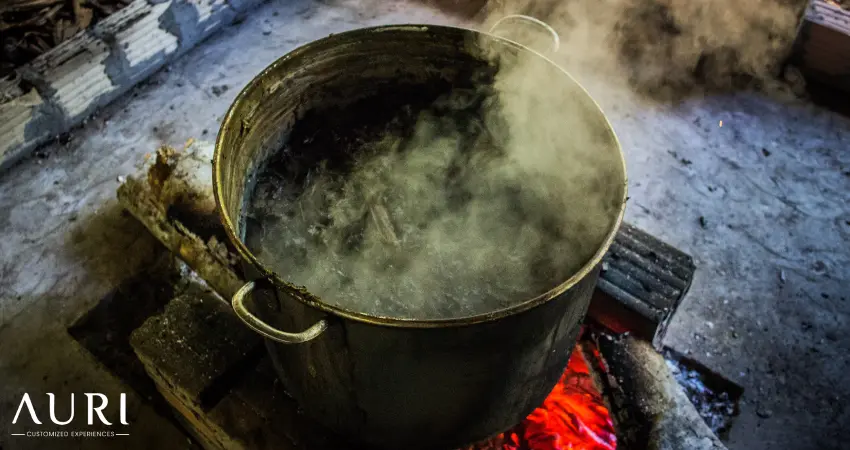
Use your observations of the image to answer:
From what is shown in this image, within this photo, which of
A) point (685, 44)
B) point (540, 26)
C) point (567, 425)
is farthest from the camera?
point (685, 44)

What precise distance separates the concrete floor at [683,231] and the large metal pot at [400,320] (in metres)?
1.27

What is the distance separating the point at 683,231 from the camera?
3184 mm

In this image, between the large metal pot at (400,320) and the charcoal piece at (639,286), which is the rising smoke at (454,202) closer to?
the large metal pot at (400,320)

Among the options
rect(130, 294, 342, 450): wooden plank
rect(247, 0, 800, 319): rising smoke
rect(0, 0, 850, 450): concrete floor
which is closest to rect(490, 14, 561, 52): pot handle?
rect(247, 0, 800, 319): rising smoke

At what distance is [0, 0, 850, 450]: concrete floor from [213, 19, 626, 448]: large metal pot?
127 centimetres

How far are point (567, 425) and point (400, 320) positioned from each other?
1284 millimetres

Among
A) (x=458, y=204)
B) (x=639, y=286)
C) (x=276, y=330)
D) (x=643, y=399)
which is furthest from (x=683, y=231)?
(x=276, y=330)

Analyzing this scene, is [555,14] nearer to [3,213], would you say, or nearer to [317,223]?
[317,223]

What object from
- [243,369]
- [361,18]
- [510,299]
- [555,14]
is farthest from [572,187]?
[361,18]

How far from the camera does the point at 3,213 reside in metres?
3.24

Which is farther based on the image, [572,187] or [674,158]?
[674,158]

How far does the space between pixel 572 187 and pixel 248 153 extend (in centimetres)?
107

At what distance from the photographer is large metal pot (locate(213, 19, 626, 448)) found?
→ 1.34 m

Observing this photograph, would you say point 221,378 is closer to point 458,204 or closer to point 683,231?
point 458,204
